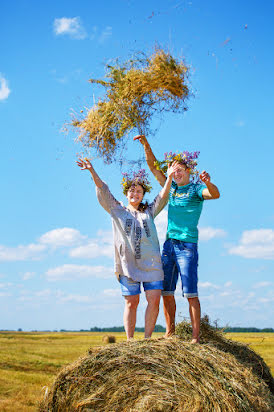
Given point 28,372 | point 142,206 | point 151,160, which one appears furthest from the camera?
point 28,372

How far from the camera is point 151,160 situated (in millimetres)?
5676

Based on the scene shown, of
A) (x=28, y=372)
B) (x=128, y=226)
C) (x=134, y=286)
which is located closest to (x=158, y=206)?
(x=128, y=226)

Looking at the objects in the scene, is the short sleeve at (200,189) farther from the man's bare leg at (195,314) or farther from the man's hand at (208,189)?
the man's bare leg at (195,314)

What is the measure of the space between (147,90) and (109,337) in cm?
1573

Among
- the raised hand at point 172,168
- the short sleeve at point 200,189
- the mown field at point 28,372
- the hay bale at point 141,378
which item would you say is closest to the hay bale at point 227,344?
the mown field at point 28,372

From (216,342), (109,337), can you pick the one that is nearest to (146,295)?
(216,342)

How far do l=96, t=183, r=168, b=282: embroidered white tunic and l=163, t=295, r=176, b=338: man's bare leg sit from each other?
364 millimetres

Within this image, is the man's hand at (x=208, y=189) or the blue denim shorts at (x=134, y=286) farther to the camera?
the man's hand at (x=208, y=189)

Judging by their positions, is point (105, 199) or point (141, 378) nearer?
point (141, 378)

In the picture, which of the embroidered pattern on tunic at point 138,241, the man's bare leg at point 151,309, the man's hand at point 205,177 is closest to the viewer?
the man's bare leg at point 151,309

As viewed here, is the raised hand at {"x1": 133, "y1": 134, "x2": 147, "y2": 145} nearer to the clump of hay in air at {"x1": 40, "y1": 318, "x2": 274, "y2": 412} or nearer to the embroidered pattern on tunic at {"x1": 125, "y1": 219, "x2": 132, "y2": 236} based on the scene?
the embroidered pattern on tunic at {"x1": 125, "y1": 219, "x2": 132, "y2": 236}

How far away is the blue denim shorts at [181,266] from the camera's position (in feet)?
16.4

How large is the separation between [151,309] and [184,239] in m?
0.84

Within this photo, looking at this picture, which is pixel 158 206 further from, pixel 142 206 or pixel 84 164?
pixel 84 164
